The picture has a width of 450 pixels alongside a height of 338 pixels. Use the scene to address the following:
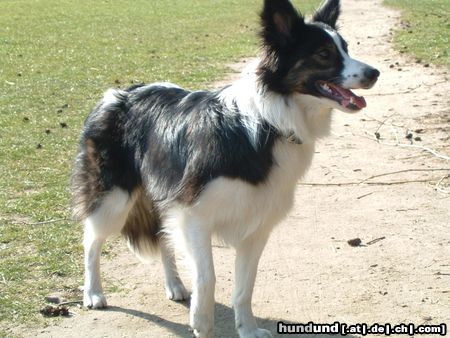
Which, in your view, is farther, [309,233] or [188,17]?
[188,17]

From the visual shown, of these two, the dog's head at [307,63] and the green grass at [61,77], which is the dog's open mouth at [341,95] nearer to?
the dog's head at [307,63]

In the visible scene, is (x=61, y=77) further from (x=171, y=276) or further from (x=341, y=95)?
(x=341, y=95)

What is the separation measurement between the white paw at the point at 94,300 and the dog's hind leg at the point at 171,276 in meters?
0.50

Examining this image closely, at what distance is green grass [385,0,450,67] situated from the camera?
16109 mm

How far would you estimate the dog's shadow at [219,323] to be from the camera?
5272 millimetres

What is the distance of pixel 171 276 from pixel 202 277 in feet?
3.09

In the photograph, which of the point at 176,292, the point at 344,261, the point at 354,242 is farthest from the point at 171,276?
the point at 354,242

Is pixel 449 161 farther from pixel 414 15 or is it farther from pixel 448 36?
pixel 414 15

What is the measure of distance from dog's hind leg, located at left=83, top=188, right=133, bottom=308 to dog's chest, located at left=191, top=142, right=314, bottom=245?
0.93 m

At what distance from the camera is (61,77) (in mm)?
14711

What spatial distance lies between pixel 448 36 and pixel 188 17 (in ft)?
33.1

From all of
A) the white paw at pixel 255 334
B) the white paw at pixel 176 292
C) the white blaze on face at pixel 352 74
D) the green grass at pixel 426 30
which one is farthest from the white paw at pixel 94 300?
the green grass at pixel 426 30

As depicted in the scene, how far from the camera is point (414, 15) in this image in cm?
2377

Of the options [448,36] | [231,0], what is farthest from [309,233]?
[231,0]
